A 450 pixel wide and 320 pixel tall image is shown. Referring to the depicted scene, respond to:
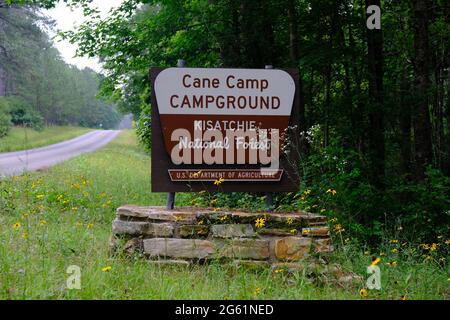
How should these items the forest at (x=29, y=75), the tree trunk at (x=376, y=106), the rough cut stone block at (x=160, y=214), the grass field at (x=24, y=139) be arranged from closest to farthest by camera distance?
1. the rough cut stone block at (x=160, y=214)
2. the tree trunk at (x=376, y=106)
3. the grass field at (x=24, y=139)
4. the forest at (x=29, y=75)

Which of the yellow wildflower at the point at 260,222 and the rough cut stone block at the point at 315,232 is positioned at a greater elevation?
the yellow wildflower at the point at 260,222

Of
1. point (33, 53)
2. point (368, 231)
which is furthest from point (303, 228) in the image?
point (33, 53)

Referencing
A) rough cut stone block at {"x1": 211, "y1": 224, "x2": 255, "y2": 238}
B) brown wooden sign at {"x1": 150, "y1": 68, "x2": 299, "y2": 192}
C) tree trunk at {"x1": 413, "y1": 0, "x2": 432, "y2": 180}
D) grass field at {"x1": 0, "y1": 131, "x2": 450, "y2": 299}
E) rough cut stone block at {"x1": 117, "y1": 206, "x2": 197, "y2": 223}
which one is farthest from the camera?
tree trunk at {"x1": 413, "y1": 0, "x2": 432, "y2": 180}

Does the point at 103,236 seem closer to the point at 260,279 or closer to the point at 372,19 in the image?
the point at 260,279

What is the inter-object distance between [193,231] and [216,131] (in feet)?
4.31

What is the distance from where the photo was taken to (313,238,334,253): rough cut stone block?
497cm

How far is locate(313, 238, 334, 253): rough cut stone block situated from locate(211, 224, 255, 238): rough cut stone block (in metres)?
0.69

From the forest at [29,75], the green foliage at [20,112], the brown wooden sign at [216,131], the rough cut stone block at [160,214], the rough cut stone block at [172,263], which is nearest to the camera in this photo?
the rough cut stone block at [172,263]

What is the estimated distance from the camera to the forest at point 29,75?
31984 millimetres

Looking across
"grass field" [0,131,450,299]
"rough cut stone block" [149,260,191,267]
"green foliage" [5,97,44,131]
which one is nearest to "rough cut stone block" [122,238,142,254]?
"grass field" [0,131,450,299]

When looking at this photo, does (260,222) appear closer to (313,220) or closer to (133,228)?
(313,220)

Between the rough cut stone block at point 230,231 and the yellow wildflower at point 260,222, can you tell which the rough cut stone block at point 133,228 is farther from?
the yellow wildflower at point 260,222

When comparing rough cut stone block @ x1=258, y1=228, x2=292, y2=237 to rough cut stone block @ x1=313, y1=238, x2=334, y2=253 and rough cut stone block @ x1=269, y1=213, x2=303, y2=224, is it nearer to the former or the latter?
rough cut stone block @ x1=269, y1=213, x2=303, y2=224

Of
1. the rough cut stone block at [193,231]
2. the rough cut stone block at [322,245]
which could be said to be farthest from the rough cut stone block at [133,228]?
the rough cut stone block at [322,245]
